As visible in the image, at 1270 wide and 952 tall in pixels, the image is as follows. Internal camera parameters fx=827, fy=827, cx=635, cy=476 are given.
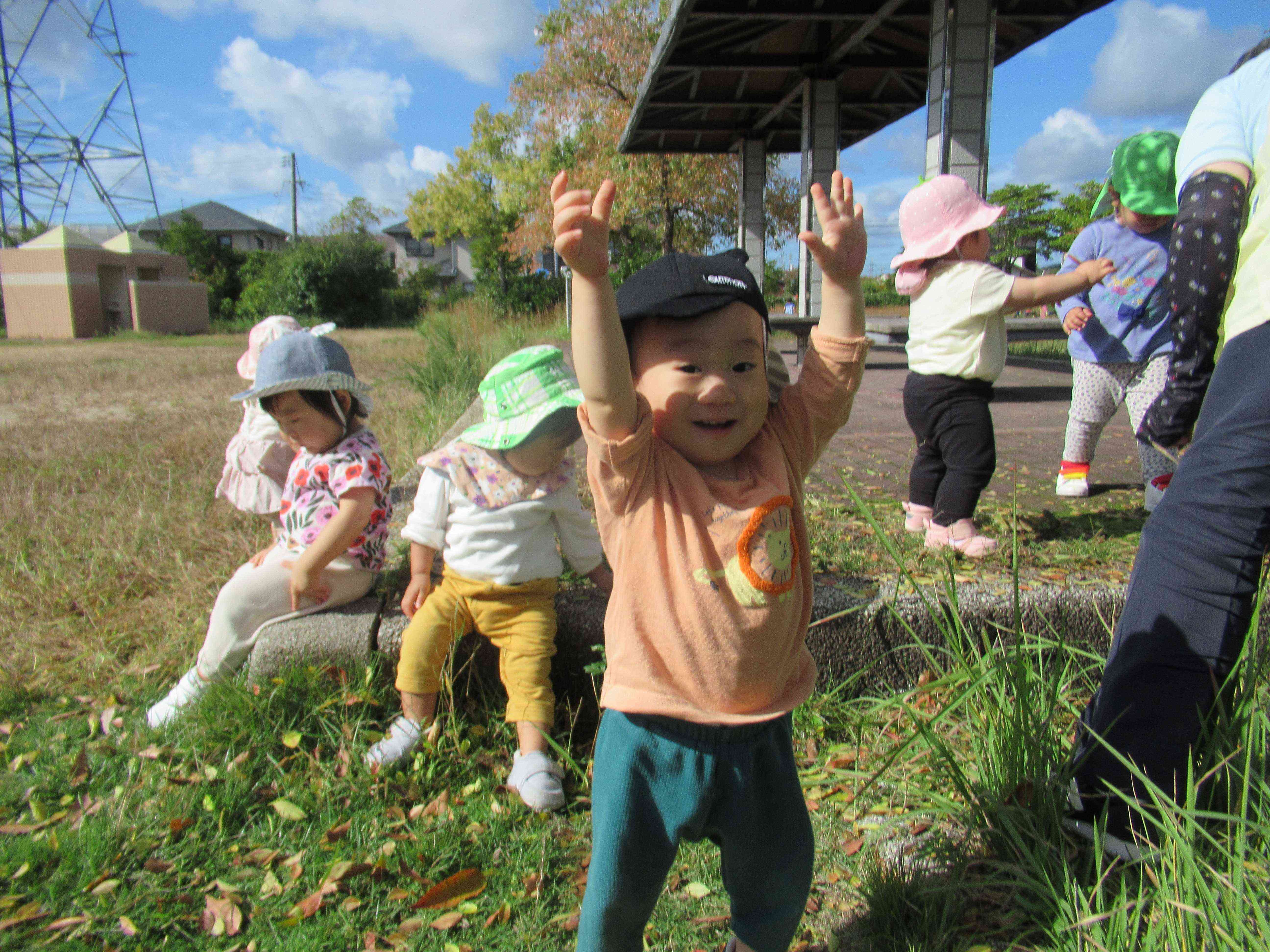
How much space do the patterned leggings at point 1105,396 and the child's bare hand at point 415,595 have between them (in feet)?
10.1

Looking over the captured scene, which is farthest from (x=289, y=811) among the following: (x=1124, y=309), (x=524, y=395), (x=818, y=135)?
(x=818, y=135)

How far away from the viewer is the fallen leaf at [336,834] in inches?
82.7

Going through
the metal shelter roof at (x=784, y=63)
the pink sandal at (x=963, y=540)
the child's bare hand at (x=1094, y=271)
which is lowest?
the pink sandal at (x=963, y=540)

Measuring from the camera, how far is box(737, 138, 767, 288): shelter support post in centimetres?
1308

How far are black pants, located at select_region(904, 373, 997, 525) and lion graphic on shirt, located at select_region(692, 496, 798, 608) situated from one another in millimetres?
1820

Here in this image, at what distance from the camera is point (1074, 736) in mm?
1991

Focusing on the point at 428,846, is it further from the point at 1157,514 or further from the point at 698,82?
the point at 698,82

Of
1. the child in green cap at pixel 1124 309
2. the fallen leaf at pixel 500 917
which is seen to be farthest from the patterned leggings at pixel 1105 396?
the fallen leaf at pixel 500 917

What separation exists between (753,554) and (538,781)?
1.13 meters

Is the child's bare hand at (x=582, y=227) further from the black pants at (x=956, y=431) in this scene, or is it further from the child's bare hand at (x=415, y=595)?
the black pants at (x=956, y=431)

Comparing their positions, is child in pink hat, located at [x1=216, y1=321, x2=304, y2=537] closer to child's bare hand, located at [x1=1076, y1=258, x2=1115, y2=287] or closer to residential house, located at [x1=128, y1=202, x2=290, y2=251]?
child's bare hand, located at [x1=1076, y1=258, x2=1115, y2=287]

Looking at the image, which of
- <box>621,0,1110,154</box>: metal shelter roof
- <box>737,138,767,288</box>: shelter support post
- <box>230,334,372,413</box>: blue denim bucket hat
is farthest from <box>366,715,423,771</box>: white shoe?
<box>737,138,767,288</box>: shelter support post

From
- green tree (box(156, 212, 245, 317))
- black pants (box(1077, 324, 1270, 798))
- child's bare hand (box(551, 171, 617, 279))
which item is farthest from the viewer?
green tree (box(156, 212, 245, 317))

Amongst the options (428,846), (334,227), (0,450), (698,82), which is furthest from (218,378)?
(334,227)
